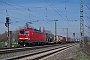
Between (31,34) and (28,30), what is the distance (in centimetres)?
104

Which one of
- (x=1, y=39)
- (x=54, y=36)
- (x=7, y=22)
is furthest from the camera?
(x=1, y=39)

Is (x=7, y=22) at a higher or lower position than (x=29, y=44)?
higher

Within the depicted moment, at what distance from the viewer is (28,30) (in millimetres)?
42250

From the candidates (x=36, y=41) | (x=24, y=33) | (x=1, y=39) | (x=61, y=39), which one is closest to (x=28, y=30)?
(x=24, y=33)

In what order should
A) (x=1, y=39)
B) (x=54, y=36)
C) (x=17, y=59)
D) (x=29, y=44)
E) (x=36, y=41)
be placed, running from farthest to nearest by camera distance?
(x=1, y=39) → (x=54, y=36) → (x=36, y=41) → (x=29, y=44) → (x=17, y=59)

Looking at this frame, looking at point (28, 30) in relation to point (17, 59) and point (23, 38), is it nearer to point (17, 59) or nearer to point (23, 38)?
point (23, 38)

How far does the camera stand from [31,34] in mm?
42125

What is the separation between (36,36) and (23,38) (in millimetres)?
4822

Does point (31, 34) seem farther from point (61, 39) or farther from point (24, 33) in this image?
point (61, 39)

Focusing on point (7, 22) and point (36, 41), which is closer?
point (7, 22)

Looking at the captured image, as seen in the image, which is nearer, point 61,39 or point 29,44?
point 29,44

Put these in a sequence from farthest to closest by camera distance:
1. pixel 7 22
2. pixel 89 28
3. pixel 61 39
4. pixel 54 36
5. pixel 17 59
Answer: pixel 61 39 < pixel 54 36 < pixel 7 22 < pixel 89 28 < pixel 17 59

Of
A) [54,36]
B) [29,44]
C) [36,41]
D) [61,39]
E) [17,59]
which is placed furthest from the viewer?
[61,39]

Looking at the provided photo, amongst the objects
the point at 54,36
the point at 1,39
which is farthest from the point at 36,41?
the point at 1,39
